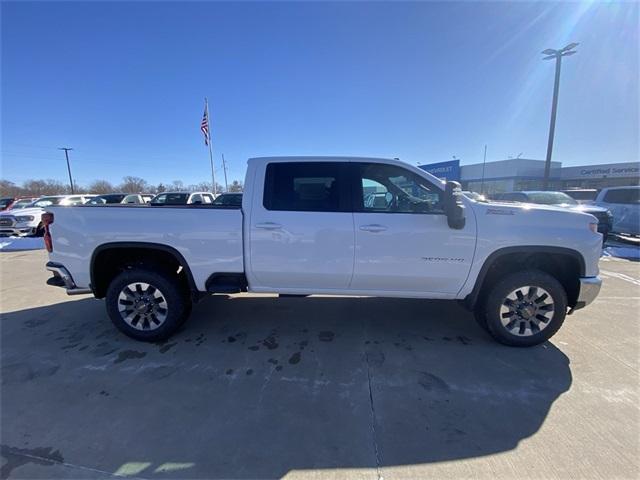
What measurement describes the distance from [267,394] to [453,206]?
2382 mm

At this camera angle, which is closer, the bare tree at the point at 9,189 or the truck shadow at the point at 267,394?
the truck shadow at the point at 267,394

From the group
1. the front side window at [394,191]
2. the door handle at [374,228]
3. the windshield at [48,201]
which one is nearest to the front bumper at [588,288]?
the front side window at [394,191]

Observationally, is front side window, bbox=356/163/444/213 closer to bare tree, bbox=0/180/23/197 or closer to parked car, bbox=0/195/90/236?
parked car, bbox=0/195/90/236

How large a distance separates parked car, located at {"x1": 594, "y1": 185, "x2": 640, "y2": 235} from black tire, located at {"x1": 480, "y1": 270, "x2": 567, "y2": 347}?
11.1m

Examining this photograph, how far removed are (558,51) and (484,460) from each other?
834 inches

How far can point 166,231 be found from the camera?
128 inches

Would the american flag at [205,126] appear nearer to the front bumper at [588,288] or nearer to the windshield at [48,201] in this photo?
the windshield at [48,201]

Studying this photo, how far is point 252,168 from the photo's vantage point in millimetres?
3365

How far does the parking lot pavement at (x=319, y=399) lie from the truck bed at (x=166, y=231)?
96 centimetres

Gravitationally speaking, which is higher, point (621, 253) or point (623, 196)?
point (623, 196)

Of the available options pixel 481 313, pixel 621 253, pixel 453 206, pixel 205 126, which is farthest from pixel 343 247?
pixel 205 126

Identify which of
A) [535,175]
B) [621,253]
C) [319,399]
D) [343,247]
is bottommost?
[621,253]

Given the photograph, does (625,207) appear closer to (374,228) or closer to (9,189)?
(374,228)

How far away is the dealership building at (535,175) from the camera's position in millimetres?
42000
